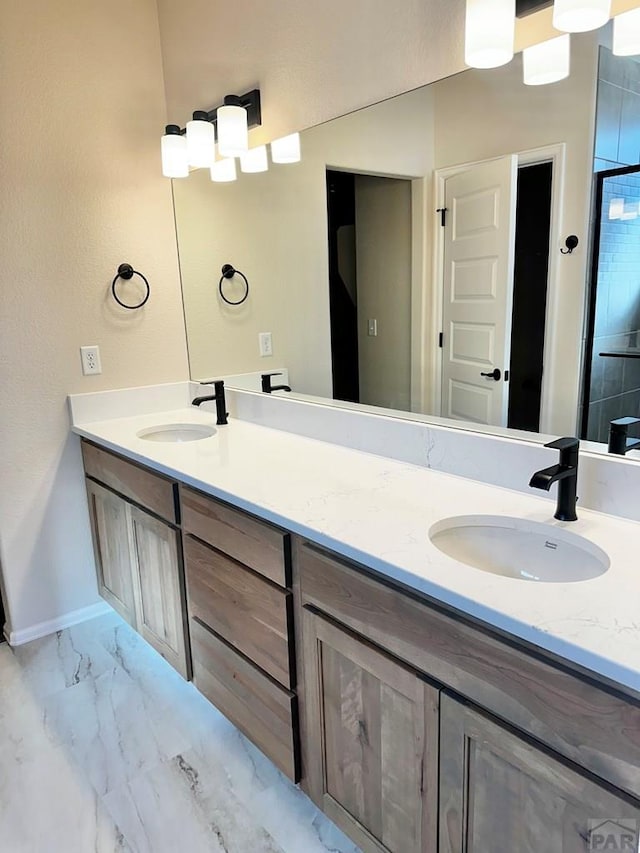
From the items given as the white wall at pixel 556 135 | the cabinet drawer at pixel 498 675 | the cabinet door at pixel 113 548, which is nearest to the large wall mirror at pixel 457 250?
the white wall at pixel 556 135

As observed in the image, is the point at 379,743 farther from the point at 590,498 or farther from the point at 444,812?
the point at 590,498

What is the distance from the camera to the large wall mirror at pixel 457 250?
1.27 meters

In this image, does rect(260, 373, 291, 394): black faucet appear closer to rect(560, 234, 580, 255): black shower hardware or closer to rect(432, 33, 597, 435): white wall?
rect(432, 33, 597, 435): white wall

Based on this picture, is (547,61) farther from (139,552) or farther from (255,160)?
(139,552)

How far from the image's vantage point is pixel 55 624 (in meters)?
2.44

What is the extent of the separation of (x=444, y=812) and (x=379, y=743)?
0.17 metres

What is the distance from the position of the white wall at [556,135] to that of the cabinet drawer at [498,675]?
64 cm

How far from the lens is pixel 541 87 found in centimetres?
129

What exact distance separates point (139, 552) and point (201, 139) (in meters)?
1.55

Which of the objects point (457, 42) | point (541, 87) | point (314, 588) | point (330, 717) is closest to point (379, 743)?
point (330, 717)

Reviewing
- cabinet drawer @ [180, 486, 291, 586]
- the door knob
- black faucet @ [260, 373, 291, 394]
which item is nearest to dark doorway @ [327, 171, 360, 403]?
black faucet @ [260, 373, 291, 394]

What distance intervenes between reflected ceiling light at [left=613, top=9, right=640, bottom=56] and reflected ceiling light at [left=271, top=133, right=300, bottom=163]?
1.04 meters

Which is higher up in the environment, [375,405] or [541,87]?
[541,87]

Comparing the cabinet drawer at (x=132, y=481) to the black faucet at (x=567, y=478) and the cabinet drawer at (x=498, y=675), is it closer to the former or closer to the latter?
the cabinet drawer at (x=498, y=675)
